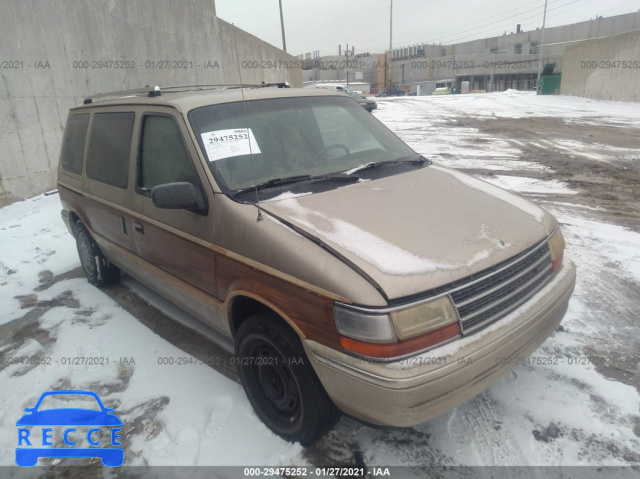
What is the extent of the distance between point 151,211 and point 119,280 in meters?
2.00

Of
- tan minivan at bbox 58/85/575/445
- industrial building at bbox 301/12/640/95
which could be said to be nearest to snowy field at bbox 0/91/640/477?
tan minivan at bbox 58/85/575/445

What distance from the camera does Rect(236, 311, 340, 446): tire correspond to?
2314 mm

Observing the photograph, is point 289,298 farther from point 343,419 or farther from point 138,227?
point 138,227

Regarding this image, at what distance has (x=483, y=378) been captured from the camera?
7.23ft

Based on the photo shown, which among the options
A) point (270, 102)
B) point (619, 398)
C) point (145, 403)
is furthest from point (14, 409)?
point (619, 398)

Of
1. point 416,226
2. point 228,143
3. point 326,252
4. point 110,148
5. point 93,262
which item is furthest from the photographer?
point 93,262

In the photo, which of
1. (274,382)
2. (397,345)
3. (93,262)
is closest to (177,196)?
(274,382)

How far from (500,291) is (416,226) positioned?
540 mm

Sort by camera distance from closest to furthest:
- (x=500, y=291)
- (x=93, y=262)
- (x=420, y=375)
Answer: (x=420, y=375)
(x=500, y=291)
(x=93, y=262)

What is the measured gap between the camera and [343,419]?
9.10 feet

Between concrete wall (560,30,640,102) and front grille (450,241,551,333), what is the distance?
24974mm

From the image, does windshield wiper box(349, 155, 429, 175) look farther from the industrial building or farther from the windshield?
the industrial building

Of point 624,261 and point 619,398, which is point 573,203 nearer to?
point 624,261

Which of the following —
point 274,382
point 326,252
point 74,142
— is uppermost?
point 74,142
